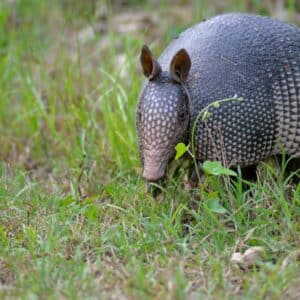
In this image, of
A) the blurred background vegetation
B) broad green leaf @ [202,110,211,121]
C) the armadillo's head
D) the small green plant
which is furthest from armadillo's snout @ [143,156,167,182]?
the blurred background vegetation

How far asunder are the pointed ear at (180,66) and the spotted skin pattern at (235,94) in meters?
0.07

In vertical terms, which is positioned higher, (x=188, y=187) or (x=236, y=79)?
(x=236, y=79)

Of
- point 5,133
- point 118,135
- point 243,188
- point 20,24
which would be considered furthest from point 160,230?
point 20,24

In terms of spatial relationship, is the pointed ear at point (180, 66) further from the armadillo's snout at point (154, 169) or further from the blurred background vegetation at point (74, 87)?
the blurred background vegetation at point (74, 87)

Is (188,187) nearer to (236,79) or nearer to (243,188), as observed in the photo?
(243,188)

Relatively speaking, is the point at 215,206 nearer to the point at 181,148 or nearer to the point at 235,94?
the point at 181,148

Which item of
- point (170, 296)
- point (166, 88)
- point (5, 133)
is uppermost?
point (166, 88)

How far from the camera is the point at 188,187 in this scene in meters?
5.66

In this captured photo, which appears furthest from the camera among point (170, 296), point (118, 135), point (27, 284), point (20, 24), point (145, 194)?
point (20, 24)

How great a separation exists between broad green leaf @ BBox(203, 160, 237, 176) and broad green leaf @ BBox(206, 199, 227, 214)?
0.17 m

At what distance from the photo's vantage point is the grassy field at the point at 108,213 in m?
4.23

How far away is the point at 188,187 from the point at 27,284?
1.74m

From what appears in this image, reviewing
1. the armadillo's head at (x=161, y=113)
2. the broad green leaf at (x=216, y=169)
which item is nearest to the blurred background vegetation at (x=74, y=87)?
the armadillo's head at (x=161, y=113)

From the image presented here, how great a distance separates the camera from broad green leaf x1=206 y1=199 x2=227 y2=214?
4965mm
